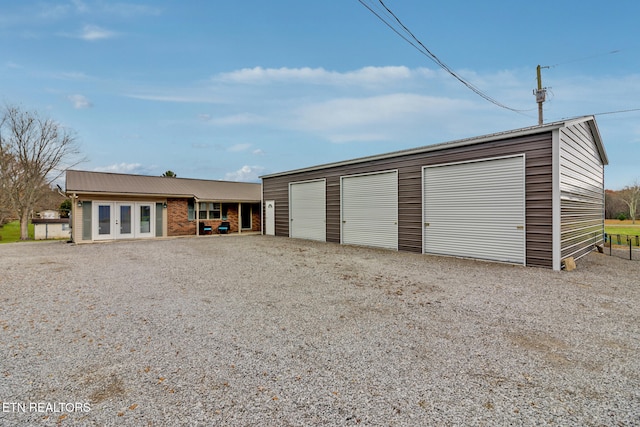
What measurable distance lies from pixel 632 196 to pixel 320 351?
4225cm

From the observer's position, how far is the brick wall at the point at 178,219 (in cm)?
1648

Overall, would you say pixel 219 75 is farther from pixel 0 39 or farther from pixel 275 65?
pixel 0 39

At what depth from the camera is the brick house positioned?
46.1 feet

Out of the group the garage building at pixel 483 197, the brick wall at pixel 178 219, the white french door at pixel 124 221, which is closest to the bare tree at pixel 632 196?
the garage building at pixel 483 197

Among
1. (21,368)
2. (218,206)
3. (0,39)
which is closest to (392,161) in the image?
(21,368)

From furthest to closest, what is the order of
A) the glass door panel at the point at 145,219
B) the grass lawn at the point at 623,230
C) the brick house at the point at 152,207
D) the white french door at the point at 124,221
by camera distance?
the glass door panel at the point at 145,219
the white french door at the point at 124,221
the grass lawn at the point at 623,230
the brick house at the point at 152,207

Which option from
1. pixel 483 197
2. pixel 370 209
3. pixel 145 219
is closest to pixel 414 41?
pixel 483 197

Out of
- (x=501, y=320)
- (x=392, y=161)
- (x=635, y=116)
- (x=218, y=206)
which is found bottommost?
(x=501, y=320)

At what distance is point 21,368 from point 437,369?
4.02 m

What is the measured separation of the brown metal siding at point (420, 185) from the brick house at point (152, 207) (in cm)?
360

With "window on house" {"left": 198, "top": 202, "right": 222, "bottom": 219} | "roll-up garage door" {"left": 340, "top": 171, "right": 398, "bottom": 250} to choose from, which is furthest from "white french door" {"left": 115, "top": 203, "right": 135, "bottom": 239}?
"roll-up garage door" {"left": 340, "top": 171, "right": 398, "bottom": 250}

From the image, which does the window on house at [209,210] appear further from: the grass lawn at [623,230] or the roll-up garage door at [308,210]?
the grass lawn at [623,230]

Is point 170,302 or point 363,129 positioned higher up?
point 363,129

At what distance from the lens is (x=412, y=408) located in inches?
85.4
